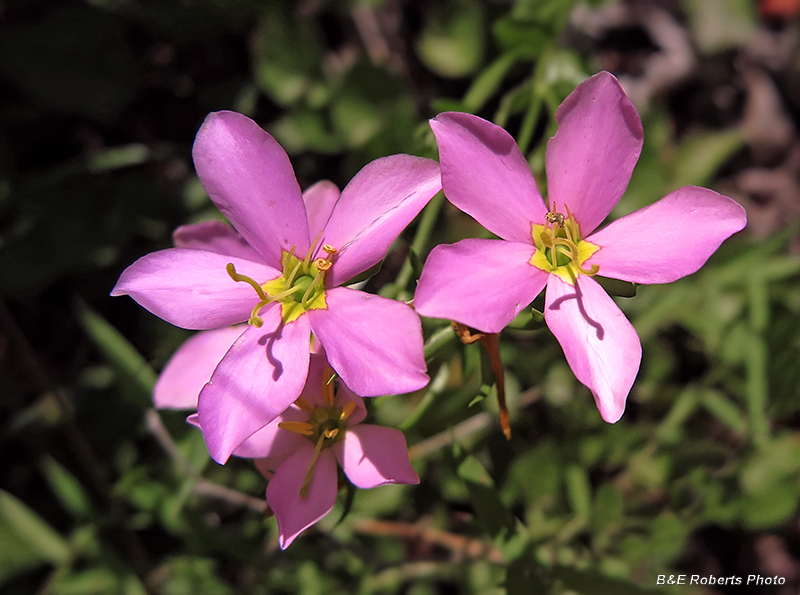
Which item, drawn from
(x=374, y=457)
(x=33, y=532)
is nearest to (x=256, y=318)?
(x=374, y=457)

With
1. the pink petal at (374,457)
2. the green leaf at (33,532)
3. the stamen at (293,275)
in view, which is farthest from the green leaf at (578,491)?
the green leaf at (33,532)

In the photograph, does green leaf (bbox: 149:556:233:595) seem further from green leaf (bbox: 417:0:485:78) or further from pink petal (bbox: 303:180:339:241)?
green leaf (bbox: 417:0:485:78)

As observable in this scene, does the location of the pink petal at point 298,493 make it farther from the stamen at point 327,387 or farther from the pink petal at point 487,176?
the pink petal at point 487,176

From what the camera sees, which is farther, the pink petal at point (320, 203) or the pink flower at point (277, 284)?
the pink petal at point (320, 203)

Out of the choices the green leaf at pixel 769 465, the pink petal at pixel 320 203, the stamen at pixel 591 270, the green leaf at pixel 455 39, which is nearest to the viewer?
the stamen at pixel 591 270

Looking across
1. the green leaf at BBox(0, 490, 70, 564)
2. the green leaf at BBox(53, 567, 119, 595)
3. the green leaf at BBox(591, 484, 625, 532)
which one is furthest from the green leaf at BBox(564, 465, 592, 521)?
the green leaf at BBox(0, 490, 70, 564)

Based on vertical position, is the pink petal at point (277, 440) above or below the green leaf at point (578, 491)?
above

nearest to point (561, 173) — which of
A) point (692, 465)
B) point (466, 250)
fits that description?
point (466, 250)

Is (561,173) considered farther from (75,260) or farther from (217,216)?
(75,260)
